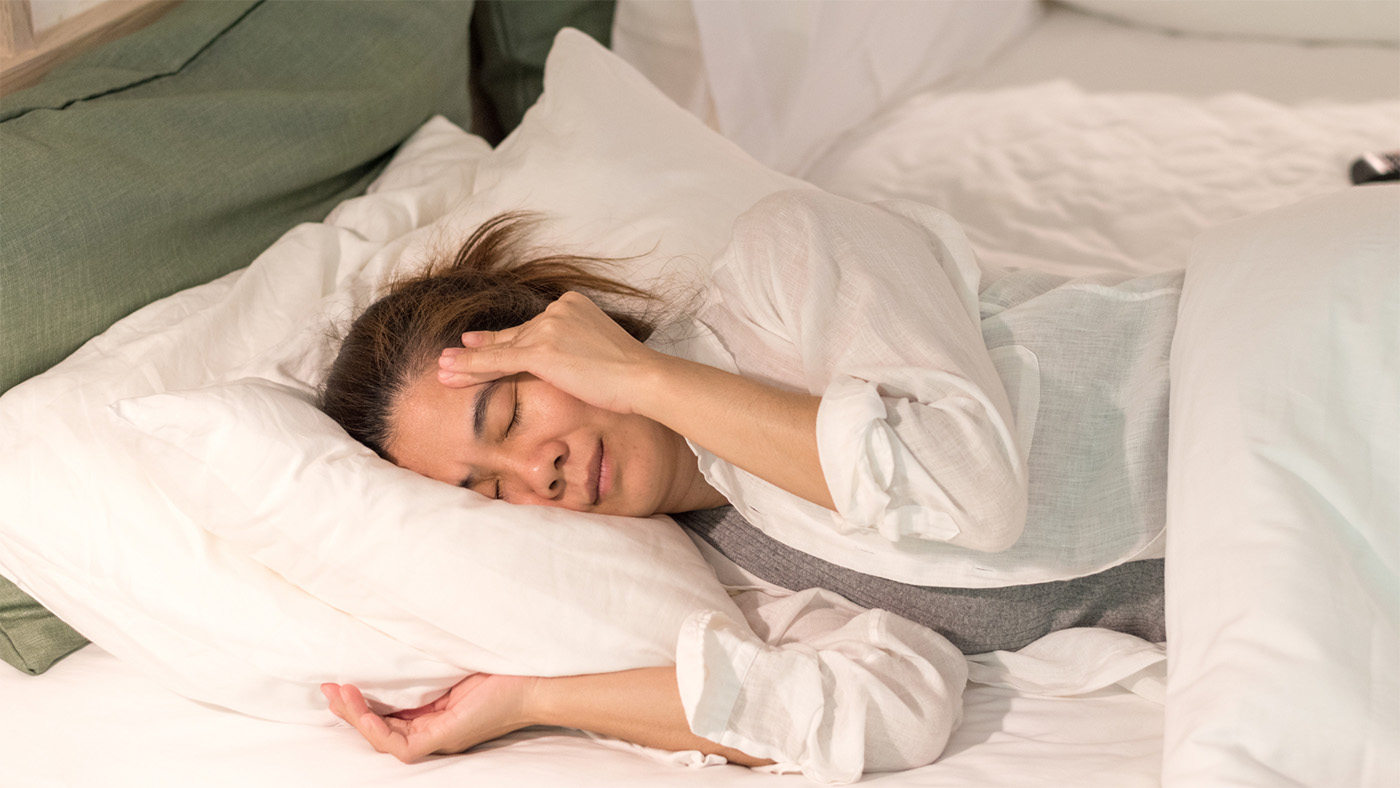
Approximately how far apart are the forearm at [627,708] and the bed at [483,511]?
21 mm

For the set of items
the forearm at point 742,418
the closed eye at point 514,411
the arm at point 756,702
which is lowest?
the arm at point 756,702

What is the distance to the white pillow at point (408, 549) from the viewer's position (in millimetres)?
990

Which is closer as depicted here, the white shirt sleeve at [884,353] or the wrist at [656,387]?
the white shirt sleeve at [884,353]

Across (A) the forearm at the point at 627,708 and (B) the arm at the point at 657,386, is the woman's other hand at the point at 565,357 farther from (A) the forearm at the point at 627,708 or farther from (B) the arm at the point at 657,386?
(A) the forearm at the point at 627,708

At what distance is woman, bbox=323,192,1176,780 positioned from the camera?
2.99 feet

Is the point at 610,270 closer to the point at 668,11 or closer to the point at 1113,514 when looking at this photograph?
the point at 1113,514

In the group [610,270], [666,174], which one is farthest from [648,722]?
[666,174]

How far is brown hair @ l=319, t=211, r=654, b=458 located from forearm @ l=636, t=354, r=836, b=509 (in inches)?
8.6

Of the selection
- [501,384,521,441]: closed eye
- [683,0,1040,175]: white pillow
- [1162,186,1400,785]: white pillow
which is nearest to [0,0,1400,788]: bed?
[1162,186,1400,785]: white pillow

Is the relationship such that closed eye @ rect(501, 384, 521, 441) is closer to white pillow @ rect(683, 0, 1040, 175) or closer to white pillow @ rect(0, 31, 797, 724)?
white pillow @ rect(0, 31, 797, 724)

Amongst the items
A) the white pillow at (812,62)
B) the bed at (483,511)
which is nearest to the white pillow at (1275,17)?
the bed at (483,511)

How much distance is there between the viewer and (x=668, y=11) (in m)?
1.98

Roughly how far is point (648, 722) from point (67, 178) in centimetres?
84

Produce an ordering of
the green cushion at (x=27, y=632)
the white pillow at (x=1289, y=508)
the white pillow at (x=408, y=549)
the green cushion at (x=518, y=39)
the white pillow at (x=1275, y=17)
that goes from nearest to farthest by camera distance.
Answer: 1. the white pillow at (x=1289, y=508)
2. the white pillow at (x=408, y=549)
3. the green cushion at (x=27, y=632)
4. the white pillow at (x=1275, y=17)
5. the green cushion at (x=518, y=39)
